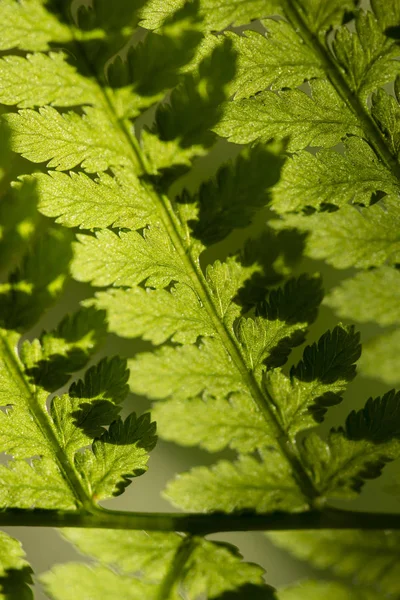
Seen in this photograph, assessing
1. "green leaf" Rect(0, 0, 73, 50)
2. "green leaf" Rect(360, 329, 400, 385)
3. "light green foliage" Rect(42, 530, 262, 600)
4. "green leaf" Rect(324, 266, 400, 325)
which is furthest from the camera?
"green leaf" Rect(360, 329, 400, 385)

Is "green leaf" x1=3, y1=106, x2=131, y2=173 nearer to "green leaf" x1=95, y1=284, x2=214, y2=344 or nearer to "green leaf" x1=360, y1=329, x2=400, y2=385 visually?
"green leaf" x1=95, y1=284, x2=214, y2=344

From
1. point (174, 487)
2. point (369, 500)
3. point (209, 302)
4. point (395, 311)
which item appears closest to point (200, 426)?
point (174, 487)

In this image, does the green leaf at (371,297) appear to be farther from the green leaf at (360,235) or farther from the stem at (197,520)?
the stem at (197,520)

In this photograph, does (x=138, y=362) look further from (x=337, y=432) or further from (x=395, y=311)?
(x=395, y=311)

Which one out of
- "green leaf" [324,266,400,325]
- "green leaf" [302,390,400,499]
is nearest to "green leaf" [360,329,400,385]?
"green leaf" [324,266,400,325]

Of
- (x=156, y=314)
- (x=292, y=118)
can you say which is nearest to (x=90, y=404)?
(x=156, y=314)

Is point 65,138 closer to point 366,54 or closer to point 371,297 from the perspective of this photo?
point 366,54
